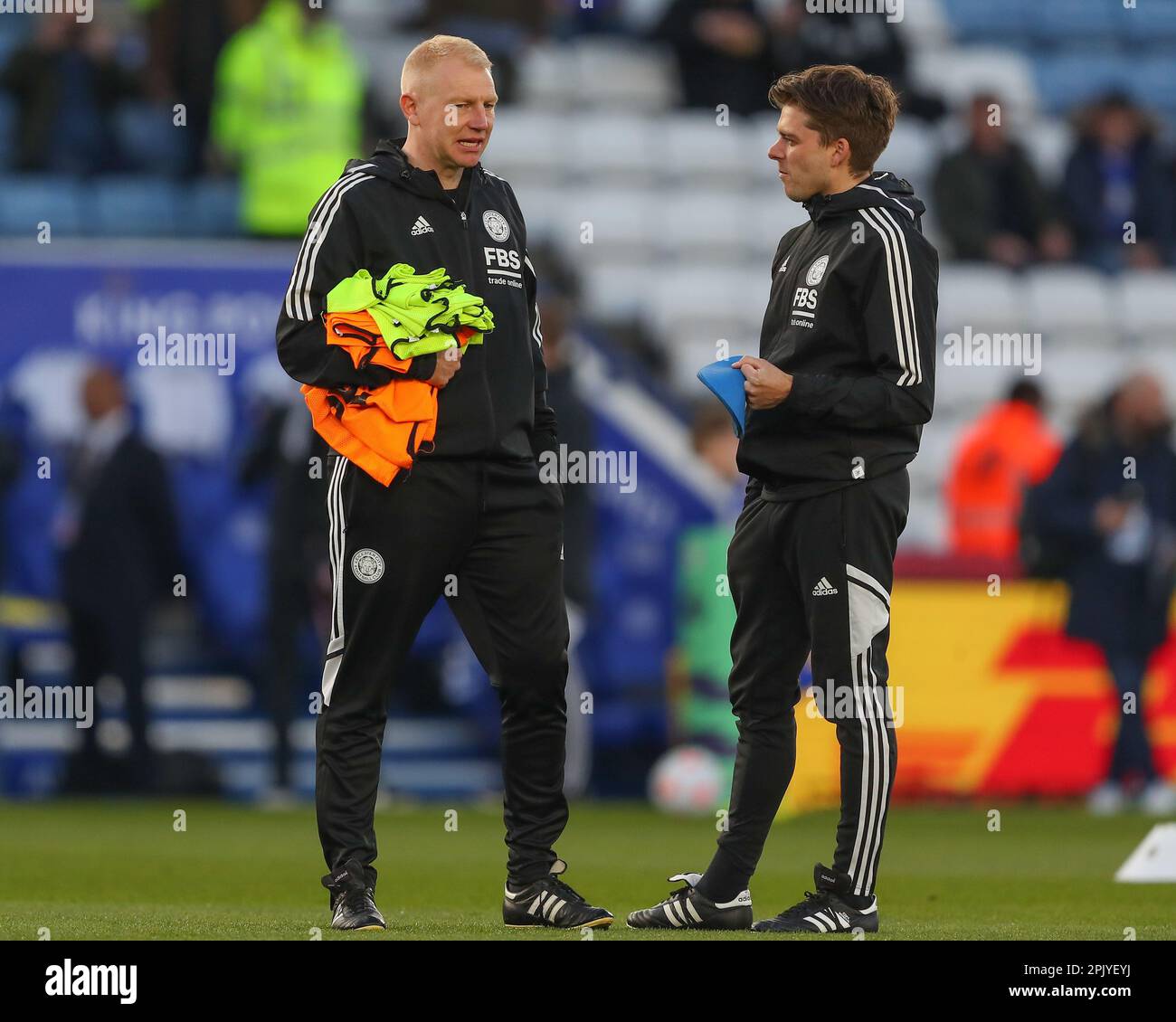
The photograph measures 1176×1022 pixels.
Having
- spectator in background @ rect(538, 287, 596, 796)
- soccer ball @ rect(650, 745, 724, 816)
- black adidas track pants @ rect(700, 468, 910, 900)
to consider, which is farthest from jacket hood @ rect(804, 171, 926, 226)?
soccer ball @ rect(650, 745, 724, 816)

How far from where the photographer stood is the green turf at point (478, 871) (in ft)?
19.4

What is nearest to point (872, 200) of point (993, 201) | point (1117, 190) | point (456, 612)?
point (456, 612)

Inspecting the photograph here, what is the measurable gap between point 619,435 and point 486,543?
21.1ft

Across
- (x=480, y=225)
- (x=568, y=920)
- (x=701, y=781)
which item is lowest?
(x=701, y=781)

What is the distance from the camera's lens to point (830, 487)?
18.9 feet

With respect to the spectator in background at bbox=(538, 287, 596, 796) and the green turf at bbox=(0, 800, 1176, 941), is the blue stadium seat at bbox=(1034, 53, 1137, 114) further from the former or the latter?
the green turf at bbox=(0, 800, 1176, 941)

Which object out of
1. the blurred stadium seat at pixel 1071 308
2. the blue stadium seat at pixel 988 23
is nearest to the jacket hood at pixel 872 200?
the blurred stadium seat at pixel 1071 308

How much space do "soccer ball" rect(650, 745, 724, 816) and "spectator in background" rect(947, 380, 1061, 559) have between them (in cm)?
220

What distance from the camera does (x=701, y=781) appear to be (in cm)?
1117

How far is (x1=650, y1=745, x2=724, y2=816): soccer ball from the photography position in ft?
36.6

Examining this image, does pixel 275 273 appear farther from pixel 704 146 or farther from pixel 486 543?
pixel 486 543

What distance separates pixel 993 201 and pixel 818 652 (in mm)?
9806

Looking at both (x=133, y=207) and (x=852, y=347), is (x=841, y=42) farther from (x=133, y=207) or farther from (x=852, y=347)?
(x=852, y=347)

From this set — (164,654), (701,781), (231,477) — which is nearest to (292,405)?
(231,477)
